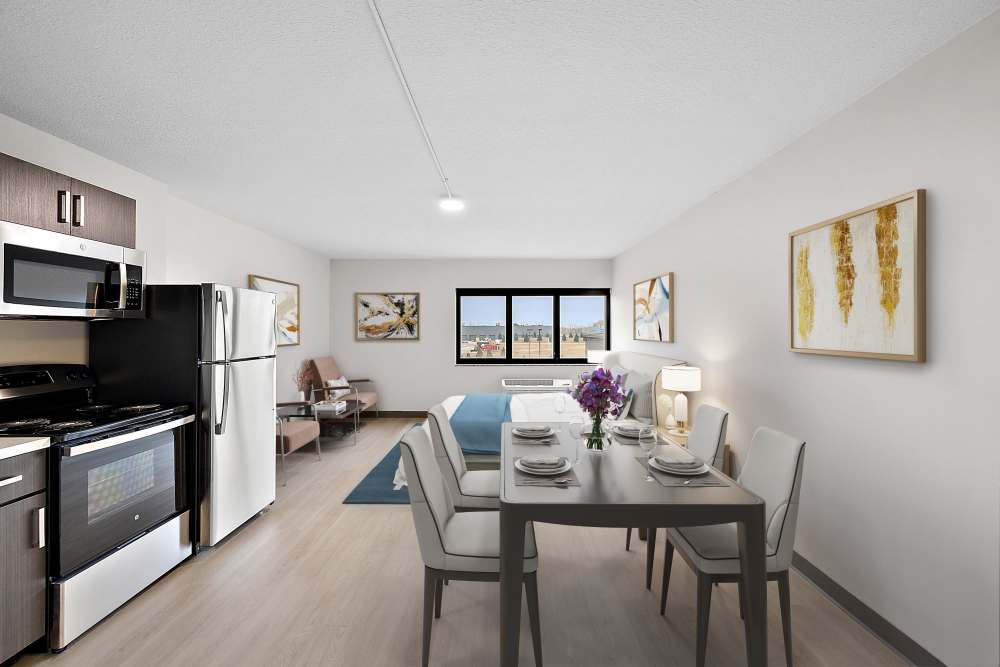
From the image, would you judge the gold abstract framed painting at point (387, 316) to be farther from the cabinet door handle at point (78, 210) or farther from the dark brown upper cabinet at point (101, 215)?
the cabinet door handle at point (78, 210)

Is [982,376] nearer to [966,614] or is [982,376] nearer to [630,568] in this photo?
[966,614]

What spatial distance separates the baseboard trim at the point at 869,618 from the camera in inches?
74.8

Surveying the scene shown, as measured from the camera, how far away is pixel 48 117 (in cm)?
238

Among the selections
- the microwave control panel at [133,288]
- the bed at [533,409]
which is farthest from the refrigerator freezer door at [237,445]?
the bed at [533,409]

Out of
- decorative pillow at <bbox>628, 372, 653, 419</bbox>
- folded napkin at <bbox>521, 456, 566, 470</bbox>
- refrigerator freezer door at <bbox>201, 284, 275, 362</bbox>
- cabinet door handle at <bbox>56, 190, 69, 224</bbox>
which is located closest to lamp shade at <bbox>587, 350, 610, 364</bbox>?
decorative pillow at <bbox>628, 372, 653, 419</bbox>

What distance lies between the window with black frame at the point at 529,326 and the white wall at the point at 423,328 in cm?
18

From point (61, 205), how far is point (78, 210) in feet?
0.30

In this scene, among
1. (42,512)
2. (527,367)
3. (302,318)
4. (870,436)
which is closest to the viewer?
(42,512)

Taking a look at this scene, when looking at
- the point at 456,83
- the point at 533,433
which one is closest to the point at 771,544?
the point at 533,433

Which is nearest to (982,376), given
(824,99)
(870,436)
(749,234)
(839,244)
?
(870,436)

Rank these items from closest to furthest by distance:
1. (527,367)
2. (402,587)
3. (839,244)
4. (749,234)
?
1. (839,244)
2. (402,587)
3. (749,234)
4. (527,367)

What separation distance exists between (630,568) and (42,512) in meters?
2.98

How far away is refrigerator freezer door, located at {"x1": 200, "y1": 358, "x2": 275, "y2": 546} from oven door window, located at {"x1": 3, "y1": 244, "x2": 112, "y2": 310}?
0.72 meters

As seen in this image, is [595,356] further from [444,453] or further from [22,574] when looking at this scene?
[22,574]
